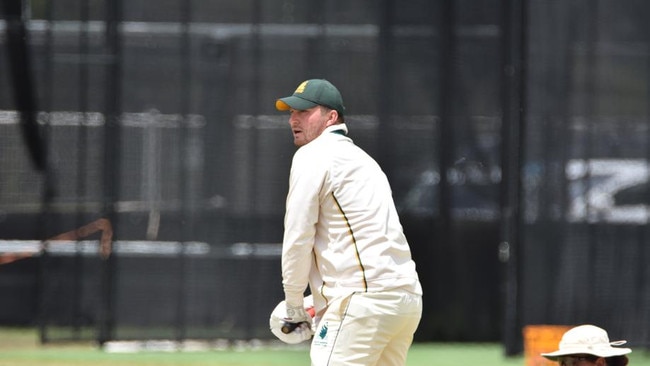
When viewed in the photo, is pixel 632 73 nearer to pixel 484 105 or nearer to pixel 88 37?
pixel 484 105

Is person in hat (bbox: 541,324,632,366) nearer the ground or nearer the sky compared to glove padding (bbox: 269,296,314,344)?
nearer the sky

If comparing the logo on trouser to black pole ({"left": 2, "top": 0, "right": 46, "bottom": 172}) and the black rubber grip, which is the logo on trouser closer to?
the black rubber grip

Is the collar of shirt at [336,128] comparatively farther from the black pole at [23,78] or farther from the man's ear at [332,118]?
the black pole at [23,78]

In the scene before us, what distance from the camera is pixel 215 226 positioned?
29.0 feet

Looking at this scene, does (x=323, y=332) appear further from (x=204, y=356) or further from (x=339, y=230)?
(x=204, y=356)

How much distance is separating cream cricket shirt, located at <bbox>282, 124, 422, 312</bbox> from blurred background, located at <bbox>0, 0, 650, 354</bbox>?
410 centimetres

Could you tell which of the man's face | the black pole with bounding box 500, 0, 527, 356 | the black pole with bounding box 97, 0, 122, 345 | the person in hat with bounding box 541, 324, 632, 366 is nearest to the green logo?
the man's face

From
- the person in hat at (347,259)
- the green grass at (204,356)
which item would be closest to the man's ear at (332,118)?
the person in hat at (347,259)

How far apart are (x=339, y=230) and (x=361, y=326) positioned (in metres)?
0.36

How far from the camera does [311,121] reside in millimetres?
4855

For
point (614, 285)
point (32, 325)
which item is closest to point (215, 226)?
point (32, 325)

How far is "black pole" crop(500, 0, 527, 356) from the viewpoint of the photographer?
8.61 metres

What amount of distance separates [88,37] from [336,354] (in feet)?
15.8

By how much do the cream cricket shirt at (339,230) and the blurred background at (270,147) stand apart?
13.4 feet
